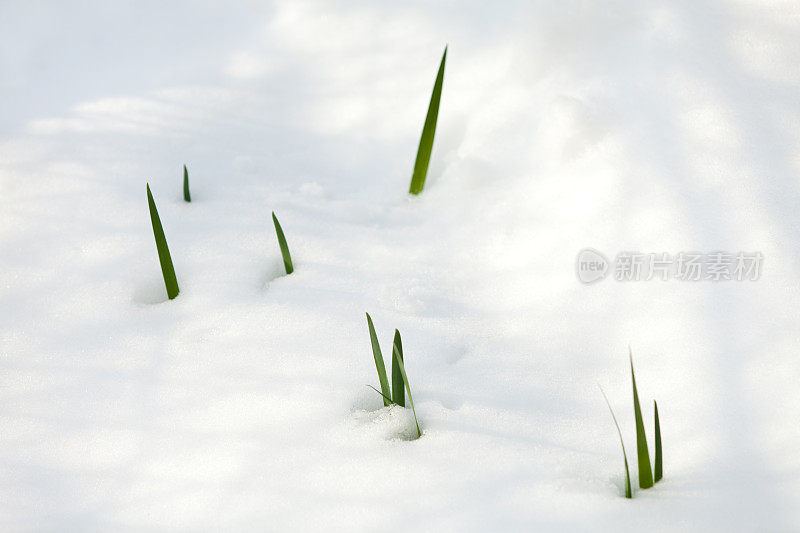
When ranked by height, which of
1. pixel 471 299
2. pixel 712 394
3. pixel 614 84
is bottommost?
pixel 712 394

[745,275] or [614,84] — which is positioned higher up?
[614,84]

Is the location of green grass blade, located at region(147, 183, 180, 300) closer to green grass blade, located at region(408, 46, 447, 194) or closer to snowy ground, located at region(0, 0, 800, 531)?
snowy ground, located at region(0, 0, 800, 531)

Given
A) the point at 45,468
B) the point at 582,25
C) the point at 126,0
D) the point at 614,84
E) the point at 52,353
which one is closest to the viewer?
the point at 45,468

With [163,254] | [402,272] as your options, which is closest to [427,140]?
[402,272]

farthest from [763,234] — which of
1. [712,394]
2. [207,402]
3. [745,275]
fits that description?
[207,402]

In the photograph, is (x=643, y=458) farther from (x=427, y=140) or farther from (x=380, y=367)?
(x=427, y=140)

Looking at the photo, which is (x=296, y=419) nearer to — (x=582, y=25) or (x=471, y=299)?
(x=471, y=299)

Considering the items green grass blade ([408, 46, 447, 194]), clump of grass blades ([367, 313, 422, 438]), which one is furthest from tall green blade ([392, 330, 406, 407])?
green grass blade ([408, 46, 447, 194])
